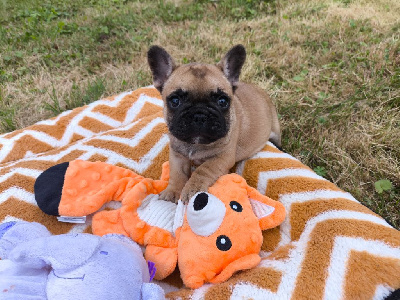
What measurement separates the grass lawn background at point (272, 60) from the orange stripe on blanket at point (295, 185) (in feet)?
1.60

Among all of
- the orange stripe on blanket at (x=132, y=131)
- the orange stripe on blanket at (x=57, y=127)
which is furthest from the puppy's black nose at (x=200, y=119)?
the orange stripe on blanket at (x=57, y=127)

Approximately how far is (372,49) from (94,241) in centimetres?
382

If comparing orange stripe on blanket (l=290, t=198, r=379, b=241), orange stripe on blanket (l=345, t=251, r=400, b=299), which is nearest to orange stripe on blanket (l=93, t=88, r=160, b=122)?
orange stripe on blanket (l=290, t=198, r=379, b=241)

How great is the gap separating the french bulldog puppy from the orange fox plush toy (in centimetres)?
17

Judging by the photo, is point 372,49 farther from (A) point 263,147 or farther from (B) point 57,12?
(B) point 57,12

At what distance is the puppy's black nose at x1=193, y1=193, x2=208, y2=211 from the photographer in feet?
5.46

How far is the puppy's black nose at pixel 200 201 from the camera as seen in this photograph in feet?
5.46

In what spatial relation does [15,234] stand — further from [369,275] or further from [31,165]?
[369,275]

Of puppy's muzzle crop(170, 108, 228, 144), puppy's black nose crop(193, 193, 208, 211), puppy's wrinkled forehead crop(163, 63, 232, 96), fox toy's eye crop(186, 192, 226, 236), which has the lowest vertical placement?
fox toy's eye crop(186, 192, 226, 236)

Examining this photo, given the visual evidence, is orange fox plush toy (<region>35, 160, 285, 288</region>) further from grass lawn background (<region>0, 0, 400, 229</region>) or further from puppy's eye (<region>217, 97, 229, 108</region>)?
grass lawn background (<region>0, 0, 400, 229</region>)

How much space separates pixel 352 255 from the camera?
1.68 m

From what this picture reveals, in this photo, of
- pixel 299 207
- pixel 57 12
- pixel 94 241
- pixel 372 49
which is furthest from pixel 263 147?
pixel 57 12

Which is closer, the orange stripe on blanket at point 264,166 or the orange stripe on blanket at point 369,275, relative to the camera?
the orange stripe on blanket at point 369,275

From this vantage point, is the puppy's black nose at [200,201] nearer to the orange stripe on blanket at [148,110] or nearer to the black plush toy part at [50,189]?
the black plush toy part at [50,189]
